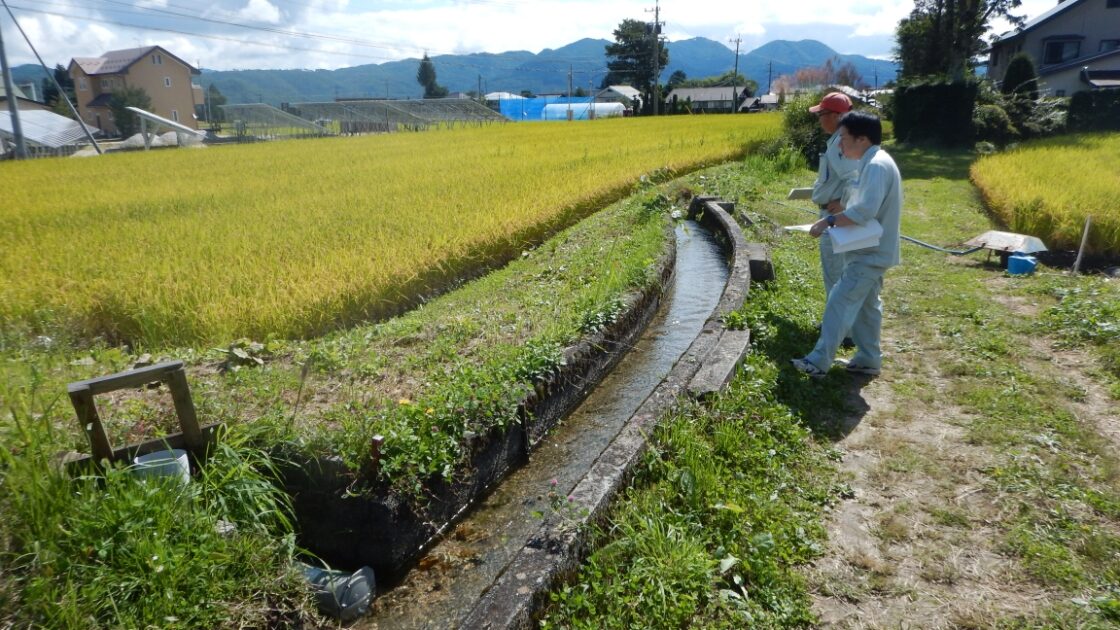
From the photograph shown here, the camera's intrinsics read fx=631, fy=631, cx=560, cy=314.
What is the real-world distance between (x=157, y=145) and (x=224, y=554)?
39.1 m

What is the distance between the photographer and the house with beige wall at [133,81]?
158ft

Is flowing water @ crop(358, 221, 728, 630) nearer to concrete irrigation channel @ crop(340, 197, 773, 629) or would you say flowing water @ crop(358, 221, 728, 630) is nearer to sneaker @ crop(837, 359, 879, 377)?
concrete irrigation channel @ crop(340, 197, 773, 629)

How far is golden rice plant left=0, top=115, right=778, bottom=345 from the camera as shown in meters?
5.25

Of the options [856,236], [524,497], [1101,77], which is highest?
[1101,77]

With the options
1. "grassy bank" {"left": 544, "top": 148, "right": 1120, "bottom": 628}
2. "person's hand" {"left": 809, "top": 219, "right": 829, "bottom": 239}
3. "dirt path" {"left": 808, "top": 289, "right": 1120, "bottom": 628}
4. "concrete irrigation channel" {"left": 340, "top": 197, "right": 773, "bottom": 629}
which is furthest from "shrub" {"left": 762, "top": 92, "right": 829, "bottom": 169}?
"dirt path" {"left": 808, "top": 289, "right": 1120, "bottom": 628}

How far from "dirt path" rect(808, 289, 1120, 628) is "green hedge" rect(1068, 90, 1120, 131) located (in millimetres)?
19158

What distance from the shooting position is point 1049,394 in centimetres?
376

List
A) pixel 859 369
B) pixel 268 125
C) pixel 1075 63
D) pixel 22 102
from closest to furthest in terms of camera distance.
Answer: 1. pixel 859 369
2. pixel 1075 63
3. pixel 268 125
4. pixel 22 102

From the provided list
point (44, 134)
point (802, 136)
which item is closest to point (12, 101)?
point (44, 134)

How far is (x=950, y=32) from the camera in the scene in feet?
69.9

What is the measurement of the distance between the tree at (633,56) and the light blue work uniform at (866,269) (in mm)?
63334

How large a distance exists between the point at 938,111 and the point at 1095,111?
14.4 ft

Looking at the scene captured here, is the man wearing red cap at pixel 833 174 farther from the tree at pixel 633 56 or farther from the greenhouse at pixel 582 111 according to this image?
the tree at pixel 633 56

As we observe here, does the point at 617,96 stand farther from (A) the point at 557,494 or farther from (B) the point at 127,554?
(B) the point at 127,554
